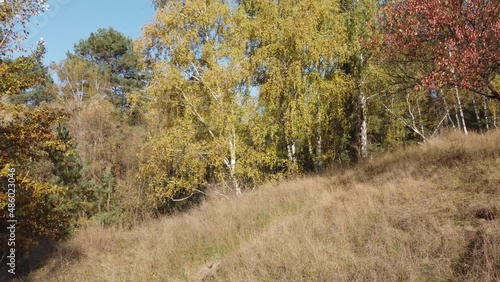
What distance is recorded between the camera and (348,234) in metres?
5.78

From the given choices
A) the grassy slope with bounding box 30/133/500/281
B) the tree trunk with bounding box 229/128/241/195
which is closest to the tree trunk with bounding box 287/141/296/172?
the tree trunk with bounding box 229/128/241/195

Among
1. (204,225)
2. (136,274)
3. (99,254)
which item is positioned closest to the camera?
(136,274)

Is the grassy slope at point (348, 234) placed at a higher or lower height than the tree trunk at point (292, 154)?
lower

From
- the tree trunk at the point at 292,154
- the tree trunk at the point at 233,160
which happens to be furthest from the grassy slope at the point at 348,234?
the tree trunk at the point at 292,154

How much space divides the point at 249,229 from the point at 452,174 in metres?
4.72

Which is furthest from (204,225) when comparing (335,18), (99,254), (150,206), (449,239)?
(150,206)

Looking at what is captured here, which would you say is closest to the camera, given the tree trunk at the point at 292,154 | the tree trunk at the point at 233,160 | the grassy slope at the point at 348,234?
the grassy slope at the point at 348,234

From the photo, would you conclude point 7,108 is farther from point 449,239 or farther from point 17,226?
point 449,239

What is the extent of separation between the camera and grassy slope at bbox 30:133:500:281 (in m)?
4.49

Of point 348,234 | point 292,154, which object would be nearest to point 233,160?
point 292,154

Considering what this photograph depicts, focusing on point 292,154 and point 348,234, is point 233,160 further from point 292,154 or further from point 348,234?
point 348,234

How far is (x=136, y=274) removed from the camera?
23.2 feet

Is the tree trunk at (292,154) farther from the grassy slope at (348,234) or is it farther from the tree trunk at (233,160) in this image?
the grassy slope at (348,234)

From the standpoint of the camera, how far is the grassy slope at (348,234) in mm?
4488
